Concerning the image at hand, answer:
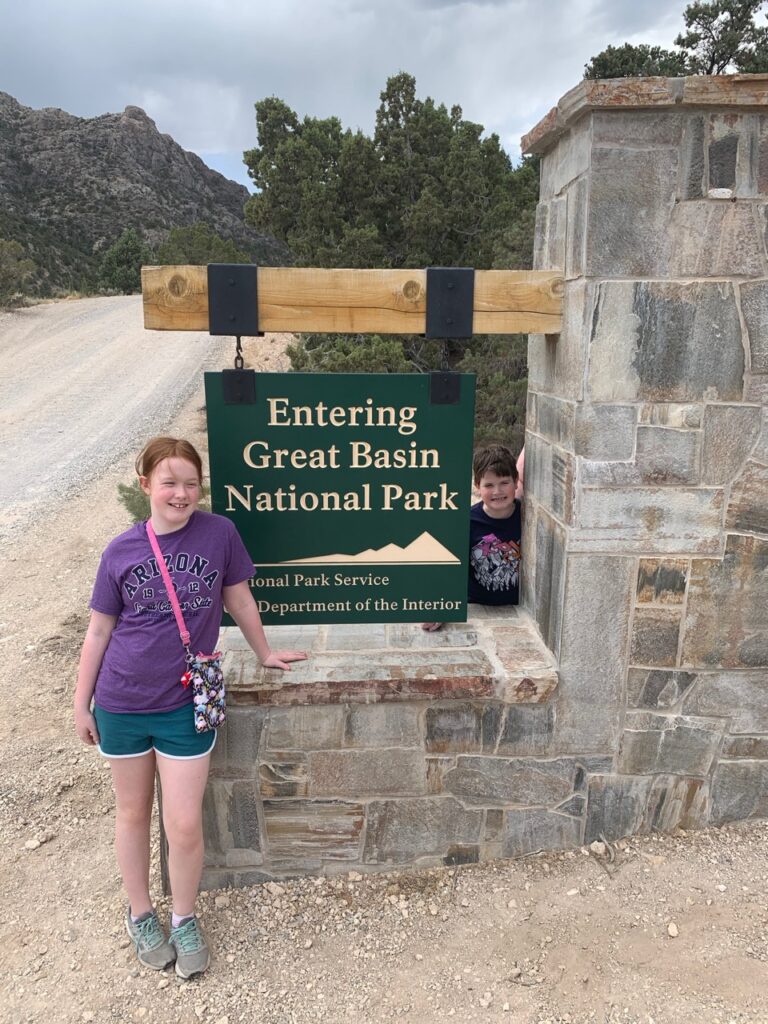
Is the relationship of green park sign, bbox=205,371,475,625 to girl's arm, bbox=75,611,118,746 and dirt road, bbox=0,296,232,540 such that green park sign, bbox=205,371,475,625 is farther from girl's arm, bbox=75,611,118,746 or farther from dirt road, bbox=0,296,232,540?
dirt road, bbox=0,296,232,540

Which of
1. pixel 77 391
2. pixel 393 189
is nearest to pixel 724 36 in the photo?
pixel 393 189

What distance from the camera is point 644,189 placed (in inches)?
84.4

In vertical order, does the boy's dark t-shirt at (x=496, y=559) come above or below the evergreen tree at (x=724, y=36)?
below

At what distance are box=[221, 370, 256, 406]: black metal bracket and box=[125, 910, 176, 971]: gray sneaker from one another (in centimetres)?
163

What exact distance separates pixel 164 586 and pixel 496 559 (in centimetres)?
135

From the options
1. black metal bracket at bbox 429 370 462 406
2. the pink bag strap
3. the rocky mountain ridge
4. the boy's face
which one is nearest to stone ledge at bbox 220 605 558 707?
the pink bag strap

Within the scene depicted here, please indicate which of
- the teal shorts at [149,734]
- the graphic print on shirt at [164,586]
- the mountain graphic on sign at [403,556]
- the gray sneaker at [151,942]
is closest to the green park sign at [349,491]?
the mountain graphic on sign at [403,556]

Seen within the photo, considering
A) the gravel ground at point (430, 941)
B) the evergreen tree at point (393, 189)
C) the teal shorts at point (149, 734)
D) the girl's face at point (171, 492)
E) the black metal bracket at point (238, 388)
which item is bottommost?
the gravel ground at point (430, 941)

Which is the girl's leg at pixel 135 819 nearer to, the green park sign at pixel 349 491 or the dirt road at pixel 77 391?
the green park sign at pixel 349 491

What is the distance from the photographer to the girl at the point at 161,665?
2.09 m

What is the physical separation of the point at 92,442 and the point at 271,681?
865cm

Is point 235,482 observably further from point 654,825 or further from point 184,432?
point 184,432

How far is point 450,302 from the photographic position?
2.36m

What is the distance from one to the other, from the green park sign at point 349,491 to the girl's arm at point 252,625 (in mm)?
150
